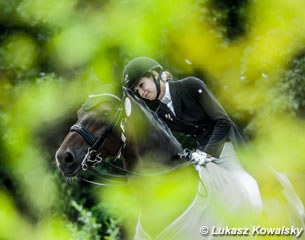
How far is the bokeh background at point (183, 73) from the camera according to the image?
2.62m

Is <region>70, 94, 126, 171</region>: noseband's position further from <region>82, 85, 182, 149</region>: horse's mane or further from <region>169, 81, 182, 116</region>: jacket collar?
<region>169, 81, 182, 116</region>: jacket collar

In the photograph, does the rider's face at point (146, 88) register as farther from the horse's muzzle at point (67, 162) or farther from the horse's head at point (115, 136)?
the horse's muzzle at point (67, 162)

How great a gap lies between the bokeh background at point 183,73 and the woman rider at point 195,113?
8 centimetres

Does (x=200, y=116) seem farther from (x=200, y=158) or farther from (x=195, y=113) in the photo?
(x=200, y=158)

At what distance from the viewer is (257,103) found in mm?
3312

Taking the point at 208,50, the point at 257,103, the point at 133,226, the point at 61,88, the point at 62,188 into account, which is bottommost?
the point at 62,188

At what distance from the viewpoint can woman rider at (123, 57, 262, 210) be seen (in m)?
2.35

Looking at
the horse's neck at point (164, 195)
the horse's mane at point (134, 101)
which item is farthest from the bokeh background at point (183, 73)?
the horse's neck at point (164, 195)

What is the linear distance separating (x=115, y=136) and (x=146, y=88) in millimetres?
241

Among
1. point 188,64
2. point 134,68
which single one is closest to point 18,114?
point 188,64

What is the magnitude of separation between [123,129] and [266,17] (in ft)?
4.63

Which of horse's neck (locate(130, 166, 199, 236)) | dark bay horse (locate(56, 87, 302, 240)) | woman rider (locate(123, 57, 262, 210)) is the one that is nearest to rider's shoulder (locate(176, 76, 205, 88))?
woman rider (locate(123, 57, 262, 210))

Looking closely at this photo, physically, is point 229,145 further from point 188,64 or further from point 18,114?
point 18,114

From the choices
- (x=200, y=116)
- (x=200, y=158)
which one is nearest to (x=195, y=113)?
(x=200, y=116)
